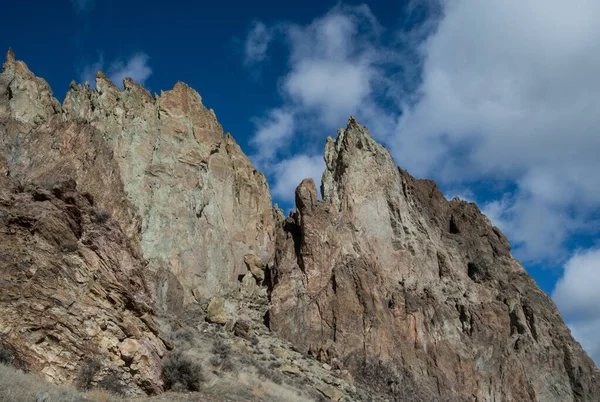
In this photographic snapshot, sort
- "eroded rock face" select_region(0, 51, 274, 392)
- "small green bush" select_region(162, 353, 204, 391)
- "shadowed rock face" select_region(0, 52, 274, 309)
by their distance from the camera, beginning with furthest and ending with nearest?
"shadowed rock face" select_region(0, 52, 274, 309) → "small green bush" select_region(162, 353, 204, 391) → "eroded rock face" select_region(0, 51, 274, 392)

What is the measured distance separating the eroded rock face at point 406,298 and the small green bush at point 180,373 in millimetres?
19466

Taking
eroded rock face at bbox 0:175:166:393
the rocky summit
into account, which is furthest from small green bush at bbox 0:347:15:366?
the rocky summit

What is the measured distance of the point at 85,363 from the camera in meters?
12.5

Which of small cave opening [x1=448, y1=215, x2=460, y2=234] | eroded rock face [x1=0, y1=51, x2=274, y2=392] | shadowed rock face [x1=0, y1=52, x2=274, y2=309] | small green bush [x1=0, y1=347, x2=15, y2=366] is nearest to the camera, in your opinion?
small green bush [x1=0, y1=347, x2=15, y2=366]

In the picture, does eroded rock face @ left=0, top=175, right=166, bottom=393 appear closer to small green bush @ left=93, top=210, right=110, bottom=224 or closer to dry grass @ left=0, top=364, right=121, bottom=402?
small green bush @ left=93, top=210, right=110, bottom=224

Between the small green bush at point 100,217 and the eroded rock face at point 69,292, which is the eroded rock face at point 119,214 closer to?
the eroded rock face at point 69,292

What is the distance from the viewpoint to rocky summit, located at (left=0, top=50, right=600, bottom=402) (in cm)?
3212

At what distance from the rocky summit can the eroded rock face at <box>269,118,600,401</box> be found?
0.12 m

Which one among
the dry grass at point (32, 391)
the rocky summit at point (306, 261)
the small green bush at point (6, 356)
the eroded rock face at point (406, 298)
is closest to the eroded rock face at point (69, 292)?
the small green bush at point (6, 356)

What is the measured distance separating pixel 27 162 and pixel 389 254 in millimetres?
27588

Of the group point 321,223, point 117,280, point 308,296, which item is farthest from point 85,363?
point 321,223

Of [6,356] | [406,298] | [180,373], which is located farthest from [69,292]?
[406,298]

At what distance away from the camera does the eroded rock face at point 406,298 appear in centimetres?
3581

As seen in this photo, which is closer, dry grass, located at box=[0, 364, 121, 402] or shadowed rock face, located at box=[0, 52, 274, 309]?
dry grass, located at box=[0, 364, 121, 402]
